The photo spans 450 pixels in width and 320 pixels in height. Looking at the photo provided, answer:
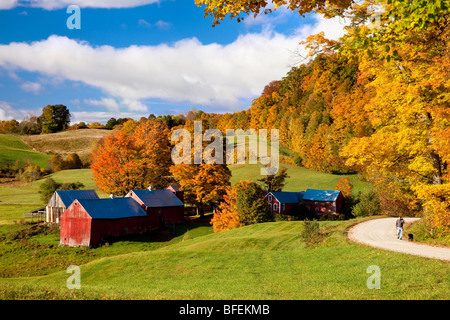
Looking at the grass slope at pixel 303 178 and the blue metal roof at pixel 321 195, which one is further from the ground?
the grass slope at pixel 303 178

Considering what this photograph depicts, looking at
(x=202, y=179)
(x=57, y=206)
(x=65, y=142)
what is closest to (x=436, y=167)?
(x=202, y=179)

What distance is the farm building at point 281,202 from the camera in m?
58.2

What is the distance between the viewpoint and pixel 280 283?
14.1m

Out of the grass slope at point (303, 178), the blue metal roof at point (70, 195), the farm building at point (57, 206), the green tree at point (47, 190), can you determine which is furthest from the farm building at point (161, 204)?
the grass slope at point (303, 178)

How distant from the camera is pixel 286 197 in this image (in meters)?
60.2

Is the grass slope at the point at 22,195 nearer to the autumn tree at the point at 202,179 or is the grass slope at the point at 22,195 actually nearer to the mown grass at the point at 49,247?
the mown grass at the point at 49,247

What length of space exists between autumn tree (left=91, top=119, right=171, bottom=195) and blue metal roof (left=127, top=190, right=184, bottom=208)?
5430 millimetres

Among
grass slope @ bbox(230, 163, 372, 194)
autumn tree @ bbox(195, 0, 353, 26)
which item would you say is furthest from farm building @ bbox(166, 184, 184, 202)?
autumn tree @ bbox(195, 0, 353, 26)

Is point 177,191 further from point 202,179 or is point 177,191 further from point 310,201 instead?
point 310,201

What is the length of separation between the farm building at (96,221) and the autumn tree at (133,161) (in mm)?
8913

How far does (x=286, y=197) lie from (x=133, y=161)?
28.2 m

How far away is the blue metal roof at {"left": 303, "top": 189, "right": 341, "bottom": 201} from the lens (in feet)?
201

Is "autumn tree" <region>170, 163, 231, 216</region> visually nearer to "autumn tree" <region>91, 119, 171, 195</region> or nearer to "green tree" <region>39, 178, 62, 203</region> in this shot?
"autumn tree" <region>91, 119, 171, 195</region>

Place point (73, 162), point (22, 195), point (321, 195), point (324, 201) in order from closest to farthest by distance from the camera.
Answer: point (324, 201)
point (321, 195)
point (22, 195)
point (73, 162)
